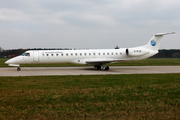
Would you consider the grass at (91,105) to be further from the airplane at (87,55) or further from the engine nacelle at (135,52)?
the engine nacelle at (135,52)

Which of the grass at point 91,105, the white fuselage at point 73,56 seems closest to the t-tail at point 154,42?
the white fuselage at point 73,56

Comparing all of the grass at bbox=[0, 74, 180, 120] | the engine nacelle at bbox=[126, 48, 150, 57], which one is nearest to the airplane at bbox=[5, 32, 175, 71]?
the engine nacelle at bbox=[126, 48, 150, 57]

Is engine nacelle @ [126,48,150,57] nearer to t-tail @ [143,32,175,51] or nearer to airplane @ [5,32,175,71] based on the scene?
airplane @ [5,32,175,71]

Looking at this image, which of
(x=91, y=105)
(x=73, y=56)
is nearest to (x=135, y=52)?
(x=73, y=56)

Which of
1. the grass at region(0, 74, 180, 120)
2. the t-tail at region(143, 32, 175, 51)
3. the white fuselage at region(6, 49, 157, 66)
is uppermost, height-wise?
the t-tail at region(143, 32, 175, 51)

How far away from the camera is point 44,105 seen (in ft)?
21.9

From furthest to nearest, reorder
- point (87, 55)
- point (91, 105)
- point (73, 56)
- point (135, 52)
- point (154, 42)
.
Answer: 1. point (154, 42)
2. point (135, 52)
3. point (87, 55)
4. point (73, 56)
5. point (91, 105)

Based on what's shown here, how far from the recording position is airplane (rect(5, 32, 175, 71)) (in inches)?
912

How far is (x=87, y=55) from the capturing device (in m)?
24.9

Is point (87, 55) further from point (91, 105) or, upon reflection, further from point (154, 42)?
point (91, 105)

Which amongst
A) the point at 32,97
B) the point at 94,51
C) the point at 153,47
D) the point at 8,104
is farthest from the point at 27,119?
the point at 153,47

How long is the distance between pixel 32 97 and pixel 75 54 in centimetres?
1679

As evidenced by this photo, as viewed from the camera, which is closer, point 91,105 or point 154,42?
point 91,105

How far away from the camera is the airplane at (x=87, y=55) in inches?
912
